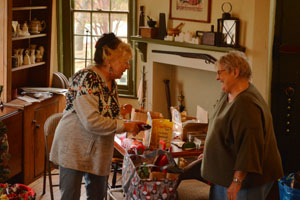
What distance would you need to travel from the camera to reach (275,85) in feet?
14.7

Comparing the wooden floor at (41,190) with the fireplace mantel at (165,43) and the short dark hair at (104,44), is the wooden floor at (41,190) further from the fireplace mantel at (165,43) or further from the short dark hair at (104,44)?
the short dark hair at (104,44)

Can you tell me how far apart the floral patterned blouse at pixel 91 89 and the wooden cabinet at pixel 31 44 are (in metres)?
2.08

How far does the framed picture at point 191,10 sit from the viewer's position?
5.01 meters

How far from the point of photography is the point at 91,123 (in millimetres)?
2984

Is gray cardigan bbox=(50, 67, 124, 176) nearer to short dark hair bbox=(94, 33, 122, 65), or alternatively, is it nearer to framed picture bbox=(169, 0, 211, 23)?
short dark hair bbox=(94, 33, 122, 65)

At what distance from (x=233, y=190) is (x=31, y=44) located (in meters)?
3.59

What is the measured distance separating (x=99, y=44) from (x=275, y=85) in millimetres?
2004

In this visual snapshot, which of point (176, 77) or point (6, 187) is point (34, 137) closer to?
point (6, 187)

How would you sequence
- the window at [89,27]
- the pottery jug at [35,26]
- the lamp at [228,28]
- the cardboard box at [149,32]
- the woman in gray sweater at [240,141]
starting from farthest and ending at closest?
the window at [89,27] < the cardboard box at [149,32] < the pottery jug at [35,26] < the lamp at [228,28] < the woman in gray sweater at [240,141]

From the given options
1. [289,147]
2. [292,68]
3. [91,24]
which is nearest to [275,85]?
[292,68]

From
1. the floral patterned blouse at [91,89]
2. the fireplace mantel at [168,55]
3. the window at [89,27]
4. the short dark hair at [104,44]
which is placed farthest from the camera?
the window at [89,27]

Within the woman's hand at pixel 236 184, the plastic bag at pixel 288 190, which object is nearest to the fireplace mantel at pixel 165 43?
Answer: the plastic bag at pixel 288 190

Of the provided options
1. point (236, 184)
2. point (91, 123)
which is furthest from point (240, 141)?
point (91, 123)

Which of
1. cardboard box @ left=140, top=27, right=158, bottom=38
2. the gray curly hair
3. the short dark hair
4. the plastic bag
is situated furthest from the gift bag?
cardboard box @ left=140, top=27, right=158, bottom=38
